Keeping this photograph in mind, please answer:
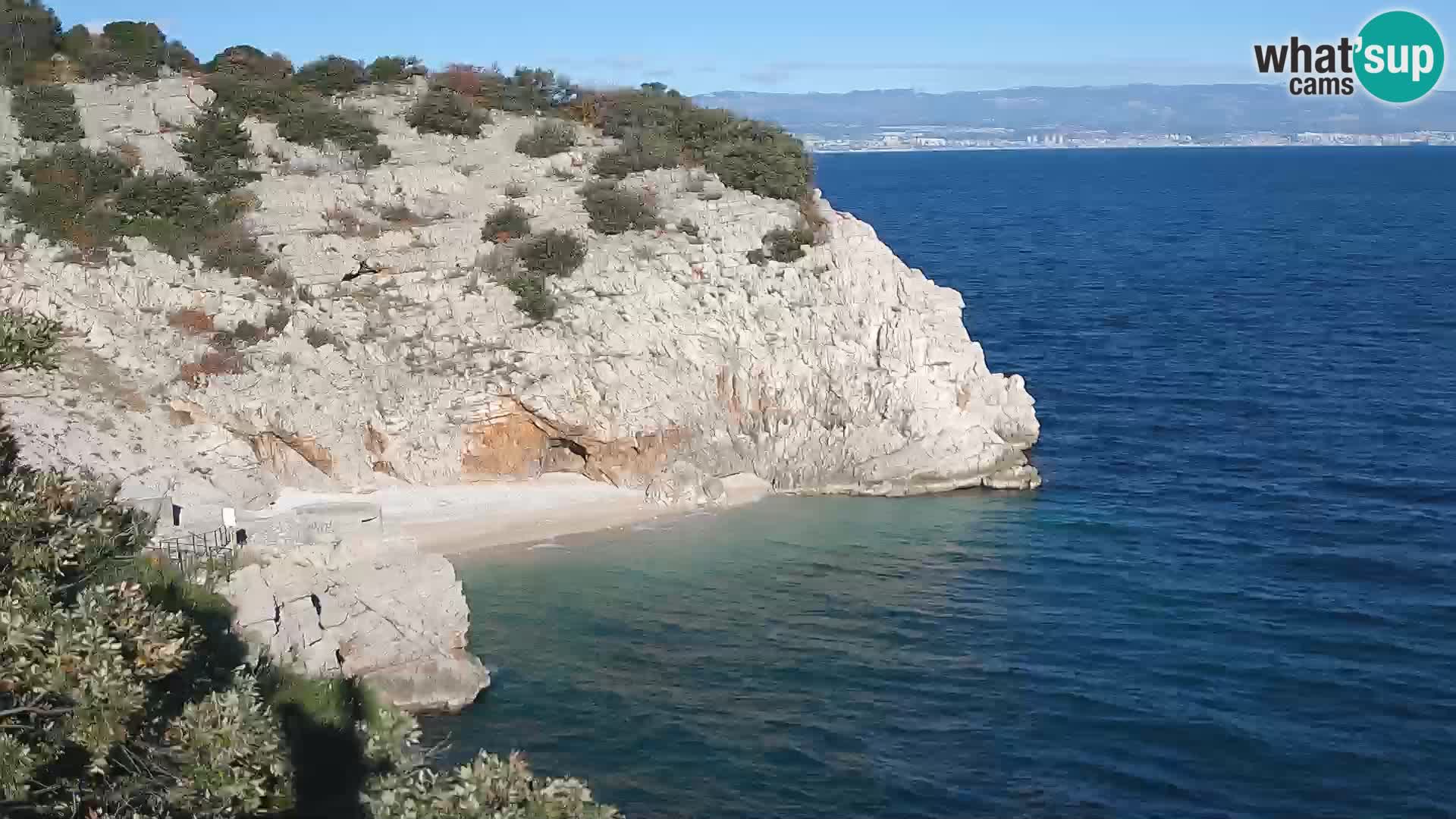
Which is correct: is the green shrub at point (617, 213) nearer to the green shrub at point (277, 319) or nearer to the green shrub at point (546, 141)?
the green shrub at point (546, 141)

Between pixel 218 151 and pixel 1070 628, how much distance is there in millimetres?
28328

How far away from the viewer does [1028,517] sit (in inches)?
1352

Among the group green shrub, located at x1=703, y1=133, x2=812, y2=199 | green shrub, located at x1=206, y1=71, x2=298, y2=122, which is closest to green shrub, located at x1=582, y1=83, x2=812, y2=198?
green shrub, located at x1=703, y1=133, x2=812, y2=199

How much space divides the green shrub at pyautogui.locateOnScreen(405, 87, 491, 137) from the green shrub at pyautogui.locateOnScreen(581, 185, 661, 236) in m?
6.18

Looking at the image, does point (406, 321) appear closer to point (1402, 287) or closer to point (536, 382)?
point (536, 382)

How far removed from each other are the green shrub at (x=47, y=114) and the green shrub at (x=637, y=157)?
50.6ft

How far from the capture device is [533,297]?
36.8 m

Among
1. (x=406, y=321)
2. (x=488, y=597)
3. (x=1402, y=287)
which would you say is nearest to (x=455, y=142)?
(x=406, y=321)

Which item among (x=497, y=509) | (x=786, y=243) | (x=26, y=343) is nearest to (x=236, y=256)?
(x=497, y=509)

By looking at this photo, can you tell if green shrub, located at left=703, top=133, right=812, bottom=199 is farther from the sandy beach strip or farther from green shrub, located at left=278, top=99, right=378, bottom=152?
the sandy beach strip

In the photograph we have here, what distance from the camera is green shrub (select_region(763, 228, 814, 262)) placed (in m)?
39.5

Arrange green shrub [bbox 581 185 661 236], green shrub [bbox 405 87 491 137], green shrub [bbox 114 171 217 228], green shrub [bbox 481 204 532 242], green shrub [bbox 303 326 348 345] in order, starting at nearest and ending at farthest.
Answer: green shrub [bbox 303 326 348 345] → green shrub [bbox 114 171 217 228] → green shrub [bbox 481 204 532 242] → green shrub [bbox 581 185 661 236] → green shrub [bbox 405 87 491 137]

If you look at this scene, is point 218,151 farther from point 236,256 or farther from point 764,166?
point 764,166

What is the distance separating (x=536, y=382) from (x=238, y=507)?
26.1 ft
